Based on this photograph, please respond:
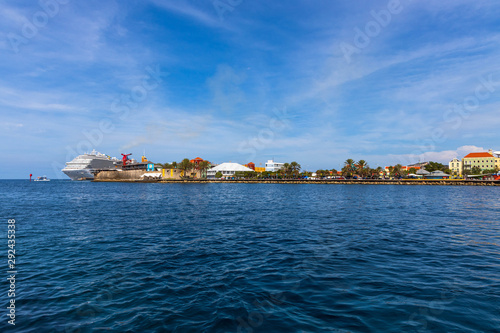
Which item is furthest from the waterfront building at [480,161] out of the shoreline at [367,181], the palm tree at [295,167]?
the palm tree at [295,167]

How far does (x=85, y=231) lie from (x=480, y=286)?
25658 mm

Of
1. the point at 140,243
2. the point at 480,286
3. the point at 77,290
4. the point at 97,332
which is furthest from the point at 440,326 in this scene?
the point at 140,243

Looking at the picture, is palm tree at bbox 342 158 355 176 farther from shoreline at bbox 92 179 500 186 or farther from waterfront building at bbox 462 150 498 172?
waterfront building at bbox 462 150 498 172

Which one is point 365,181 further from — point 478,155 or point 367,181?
point 478,155

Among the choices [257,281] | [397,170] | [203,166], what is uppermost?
[203,166]

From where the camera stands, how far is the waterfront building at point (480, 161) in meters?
154

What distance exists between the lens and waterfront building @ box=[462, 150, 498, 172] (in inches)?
6063

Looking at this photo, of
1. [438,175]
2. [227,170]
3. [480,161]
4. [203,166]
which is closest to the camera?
[438,175]

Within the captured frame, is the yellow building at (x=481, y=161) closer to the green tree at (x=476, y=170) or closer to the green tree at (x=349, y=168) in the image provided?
the green tree at (x=476, y=170)

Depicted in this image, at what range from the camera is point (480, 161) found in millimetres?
156875

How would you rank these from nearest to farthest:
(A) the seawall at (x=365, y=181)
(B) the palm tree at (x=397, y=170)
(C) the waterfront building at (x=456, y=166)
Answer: (A) the seawall at (x=365, y=181) → (B) the palm tree at (x=397, y=170) → (C) the waterfront building at (x=456, y=166)

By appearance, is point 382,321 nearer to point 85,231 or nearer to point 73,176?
point 85,231

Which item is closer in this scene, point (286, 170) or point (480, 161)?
point (480, 161)

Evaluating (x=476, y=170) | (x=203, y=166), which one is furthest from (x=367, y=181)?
(x=203, y=166)
